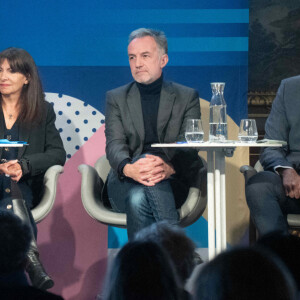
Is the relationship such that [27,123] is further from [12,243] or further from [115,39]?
[12,243]

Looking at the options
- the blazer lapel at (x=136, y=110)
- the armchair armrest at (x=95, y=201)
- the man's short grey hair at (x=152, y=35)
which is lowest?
the armchair armrest at (x=95, y=201)

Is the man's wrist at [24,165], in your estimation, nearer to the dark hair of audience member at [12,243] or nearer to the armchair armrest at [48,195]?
the armchair armrest at [48,195]

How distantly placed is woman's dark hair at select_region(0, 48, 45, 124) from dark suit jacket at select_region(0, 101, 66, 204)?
0.06 meters

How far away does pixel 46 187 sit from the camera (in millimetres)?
3570

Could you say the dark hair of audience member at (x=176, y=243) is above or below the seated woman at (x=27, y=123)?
below

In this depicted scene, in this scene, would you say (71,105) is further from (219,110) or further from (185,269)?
(185,269)

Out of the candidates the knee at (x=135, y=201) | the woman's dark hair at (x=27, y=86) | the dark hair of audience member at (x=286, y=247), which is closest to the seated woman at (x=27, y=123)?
the woman's dark hair at (x=27, y=86)

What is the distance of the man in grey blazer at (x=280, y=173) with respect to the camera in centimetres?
321

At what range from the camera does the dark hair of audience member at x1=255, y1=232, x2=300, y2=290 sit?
4.81ft

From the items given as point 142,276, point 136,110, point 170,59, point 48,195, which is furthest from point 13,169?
point 142,276

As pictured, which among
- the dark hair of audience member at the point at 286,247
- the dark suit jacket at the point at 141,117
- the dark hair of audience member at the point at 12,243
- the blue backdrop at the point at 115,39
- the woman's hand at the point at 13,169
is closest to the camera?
the dark hair of audience member at the point at 286,247

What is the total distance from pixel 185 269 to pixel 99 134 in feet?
9.51

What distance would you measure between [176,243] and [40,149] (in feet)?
7.52

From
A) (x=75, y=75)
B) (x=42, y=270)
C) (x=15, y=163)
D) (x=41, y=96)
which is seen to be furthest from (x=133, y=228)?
(x=75, y=75)
